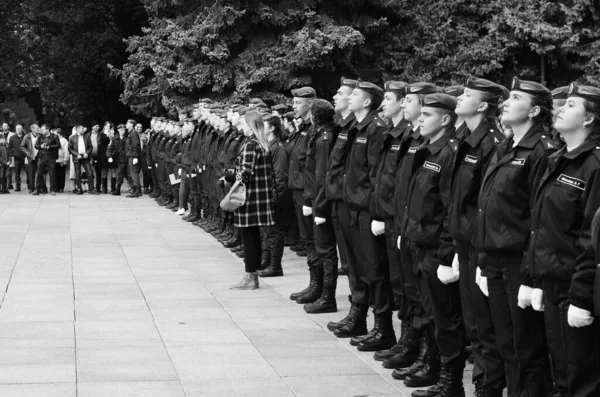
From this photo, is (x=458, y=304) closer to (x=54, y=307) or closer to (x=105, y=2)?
(x=54, y=307)

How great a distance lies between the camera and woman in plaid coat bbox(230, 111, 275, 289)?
40.9 ft

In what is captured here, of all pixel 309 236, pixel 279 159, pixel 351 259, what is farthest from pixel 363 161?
pixel 279 159

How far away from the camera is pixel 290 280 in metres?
14.1

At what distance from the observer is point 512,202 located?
21.7 feet

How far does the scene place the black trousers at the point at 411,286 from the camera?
26.9 feet

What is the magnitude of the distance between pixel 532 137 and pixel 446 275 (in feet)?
4.43

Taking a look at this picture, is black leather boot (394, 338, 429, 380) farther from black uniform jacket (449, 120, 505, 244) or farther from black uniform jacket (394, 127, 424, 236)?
black uniform jacket (449, 120, 505, 244)

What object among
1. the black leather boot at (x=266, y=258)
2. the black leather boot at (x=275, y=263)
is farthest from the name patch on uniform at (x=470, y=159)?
the black leather boot at (x=266, y=258)

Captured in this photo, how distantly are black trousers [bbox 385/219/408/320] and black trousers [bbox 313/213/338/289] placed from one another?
2.28 meters

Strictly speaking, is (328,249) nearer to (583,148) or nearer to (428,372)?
(428,372)

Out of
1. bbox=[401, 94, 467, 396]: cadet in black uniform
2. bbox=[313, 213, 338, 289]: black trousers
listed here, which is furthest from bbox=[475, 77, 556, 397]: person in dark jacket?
bbox=[313, 213, 338, 289]: black trousers

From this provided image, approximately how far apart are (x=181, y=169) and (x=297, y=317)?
13.4 m

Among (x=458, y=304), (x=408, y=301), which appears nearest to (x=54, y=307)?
(x=408, y=301)

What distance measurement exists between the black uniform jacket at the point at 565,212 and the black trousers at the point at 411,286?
208cm
